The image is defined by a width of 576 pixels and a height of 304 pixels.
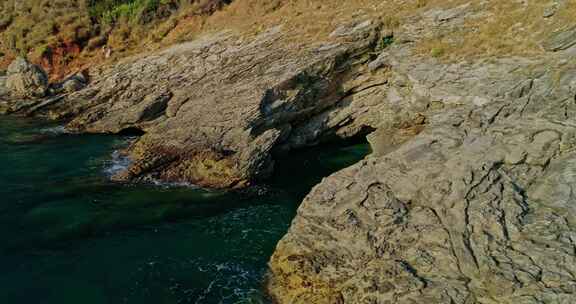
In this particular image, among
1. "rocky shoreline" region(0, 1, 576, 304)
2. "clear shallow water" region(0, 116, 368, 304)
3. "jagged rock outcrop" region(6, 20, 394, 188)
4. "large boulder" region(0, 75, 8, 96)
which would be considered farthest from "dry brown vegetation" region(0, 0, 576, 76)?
"clear shallow water" region(0, 116, 368, 304)

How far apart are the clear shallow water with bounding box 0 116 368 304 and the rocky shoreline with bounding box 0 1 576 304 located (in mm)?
1423

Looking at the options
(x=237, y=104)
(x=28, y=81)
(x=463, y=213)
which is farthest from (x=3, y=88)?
(x=463, y=213)

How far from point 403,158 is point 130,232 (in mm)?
10734

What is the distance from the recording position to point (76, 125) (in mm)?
30641

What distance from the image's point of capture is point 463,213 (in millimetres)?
12406

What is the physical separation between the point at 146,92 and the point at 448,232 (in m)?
24.1

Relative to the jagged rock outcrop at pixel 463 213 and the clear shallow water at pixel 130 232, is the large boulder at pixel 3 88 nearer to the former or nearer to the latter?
the clear shallow water at pixel 130 232

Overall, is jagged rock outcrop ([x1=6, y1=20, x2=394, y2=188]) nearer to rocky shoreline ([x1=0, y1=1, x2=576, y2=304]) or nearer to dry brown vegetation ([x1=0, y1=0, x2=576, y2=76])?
rocky shoreline ([x1=0, y1=1, x2=576, y2=304])

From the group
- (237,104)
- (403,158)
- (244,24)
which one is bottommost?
(237,104)

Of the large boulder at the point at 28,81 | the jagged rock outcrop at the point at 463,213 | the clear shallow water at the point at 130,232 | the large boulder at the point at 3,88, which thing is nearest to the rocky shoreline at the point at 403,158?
the jagged rock outcrop at the point at 463,213

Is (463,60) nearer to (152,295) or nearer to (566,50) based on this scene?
(566,50)

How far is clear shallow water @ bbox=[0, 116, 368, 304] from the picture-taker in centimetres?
1411

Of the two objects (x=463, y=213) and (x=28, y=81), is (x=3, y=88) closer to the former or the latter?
(x=28, y=81)

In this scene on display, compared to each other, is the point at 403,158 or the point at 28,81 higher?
the point at 28,81
